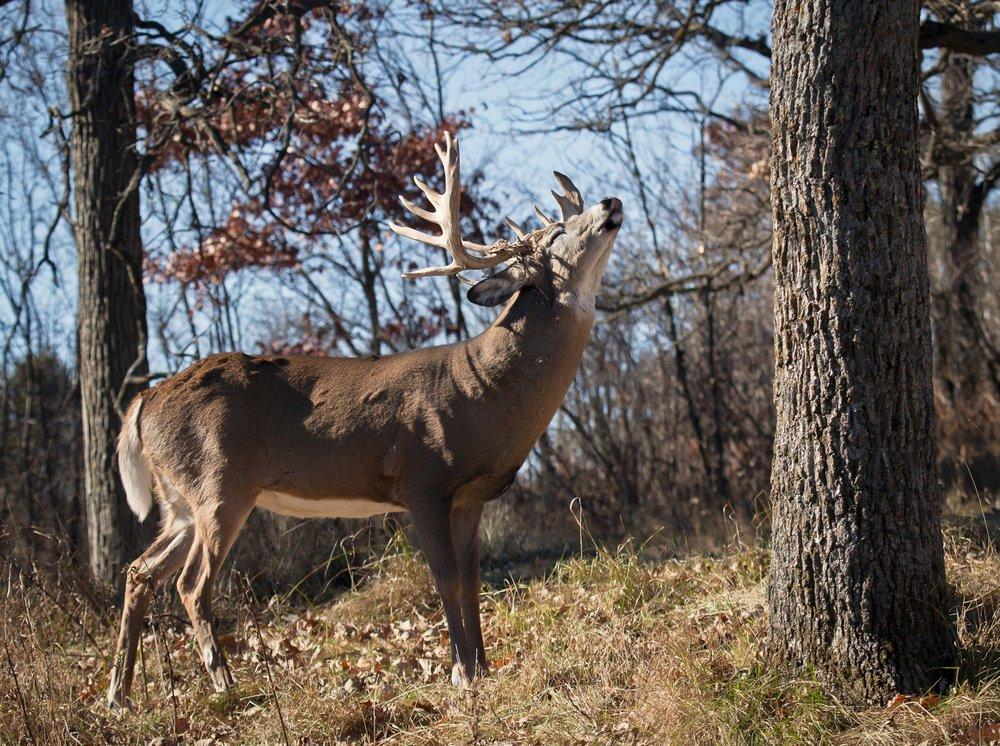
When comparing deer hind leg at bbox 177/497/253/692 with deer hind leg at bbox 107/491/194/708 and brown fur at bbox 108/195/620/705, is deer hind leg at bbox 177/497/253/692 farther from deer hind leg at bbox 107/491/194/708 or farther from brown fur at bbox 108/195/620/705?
deer hind leg at bbox 107/491/194/708

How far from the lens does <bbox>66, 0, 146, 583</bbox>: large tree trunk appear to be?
830 cm

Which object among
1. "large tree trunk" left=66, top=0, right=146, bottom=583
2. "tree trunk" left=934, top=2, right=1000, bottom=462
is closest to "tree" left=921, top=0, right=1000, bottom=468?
"tree trunk" left=934, top=2, right=1000, bottom=462

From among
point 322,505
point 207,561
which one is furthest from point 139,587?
point 322,505

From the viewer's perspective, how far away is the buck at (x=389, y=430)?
5609 mm

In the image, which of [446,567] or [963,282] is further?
[963,282]

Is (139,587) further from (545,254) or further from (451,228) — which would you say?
(545,254)

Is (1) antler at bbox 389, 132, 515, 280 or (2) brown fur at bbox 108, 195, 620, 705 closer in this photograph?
(2) brown fur at bbox 108, 195, 620, 705

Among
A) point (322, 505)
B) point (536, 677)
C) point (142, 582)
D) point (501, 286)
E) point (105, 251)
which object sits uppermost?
point (105, 251)

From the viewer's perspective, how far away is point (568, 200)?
6309 mm

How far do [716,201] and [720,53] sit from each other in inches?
134

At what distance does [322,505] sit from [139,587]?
1112mm

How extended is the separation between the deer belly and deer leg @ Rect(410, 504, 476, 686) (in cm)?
36

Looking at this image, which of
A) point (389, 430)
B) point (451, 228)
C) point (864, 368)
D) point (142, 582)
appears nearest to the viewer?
point (864, 368)

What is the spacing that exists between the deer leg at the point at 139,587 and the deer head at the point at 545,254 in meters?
2.26
